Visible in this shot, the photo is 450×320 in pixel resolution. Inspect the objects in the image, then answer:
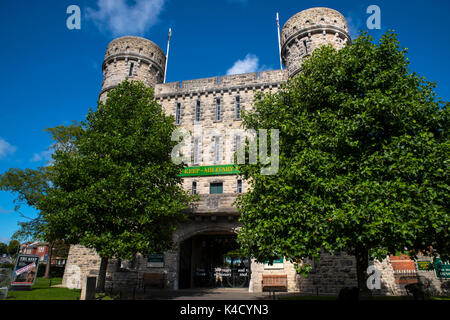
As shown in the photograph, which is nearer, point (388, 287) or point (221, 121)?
point (388, 287)

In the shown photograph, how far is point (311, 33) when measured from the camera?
78.3 ft

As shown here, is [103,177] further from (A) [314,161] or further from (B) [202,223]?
(A) [314,161]

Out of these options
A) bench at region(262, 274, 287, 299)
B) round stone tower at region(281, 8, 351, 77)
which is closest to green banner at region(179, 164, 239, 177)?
bench at region(262, 274, 287, 299)

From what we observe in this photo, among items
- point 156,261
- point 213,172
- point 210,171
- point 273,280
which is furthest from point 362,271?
point 156,261

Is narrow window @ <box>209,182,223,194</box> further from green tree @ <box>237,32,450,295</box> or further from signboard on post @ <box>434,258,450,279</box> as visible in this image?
signboard on post @ <box>434,258,450,279</box>

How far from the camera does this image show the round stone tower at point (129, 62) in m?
26.6

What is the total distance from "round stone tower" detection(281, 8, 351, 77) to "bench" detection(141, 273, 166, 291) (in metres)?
18.5

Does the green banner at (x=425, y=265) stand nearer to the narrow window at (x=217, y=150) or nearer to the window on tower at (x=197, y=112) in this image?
the narrow window at (x=217, y=150)

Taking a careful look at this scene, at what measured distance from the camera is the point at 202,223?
21266mm

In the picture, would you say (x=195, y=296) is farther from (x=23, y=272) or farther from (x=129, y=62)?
(x=129, y=62)

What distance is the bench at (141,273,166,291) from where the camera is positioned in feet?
65.5
